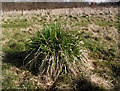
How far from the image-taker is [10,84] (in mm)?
3941

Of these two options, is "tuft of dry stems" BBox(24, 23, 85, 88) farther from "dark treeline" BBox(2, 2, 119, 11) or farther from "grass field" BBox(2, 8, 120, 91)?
"dark treeline" BBox(2, 2, 119, 11)

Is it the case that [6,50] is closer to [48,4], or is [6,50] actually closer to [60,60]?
[60,60]

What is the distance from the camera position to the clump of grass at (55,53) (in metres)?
4.35

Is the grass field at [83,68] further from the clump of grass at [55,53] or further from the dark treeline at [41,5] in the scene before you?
the dark treeline at [41,5]

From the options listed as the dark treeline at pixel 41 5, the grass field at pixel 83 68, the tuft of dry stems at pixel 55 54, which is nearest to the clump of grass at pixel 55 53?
the tuft of dry stems at pixel 55 54

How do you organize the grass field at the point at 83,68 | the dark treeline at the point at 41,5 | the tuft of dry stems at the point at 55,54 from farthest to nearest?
the dark treeline at the point at 41,5 < the tuft of dry stems at the point at 55,54 < the grass field at the point at 83,68

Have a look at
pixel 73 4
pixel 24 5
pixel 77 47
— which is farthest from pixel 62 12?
pixel 77 47

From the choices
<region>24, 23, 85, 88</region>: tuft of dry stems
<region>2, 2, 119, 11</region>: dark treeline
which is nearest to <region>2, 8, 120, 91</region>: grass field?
<region>24, 23, 85, 88</region>: tuft of dry stems

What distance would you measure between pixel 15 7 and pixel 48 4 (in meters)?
3.65

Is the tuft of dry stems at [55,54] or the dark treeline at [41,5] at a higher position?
the dark treeline at [41,5]

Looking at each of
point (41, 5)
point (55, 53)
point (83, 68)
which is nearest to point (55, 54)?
point (55, 53)

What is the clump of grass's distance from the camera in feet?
14.3

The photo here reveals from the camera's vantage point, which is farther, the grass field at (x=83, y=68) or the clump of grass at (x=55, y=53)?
the clump of grass at (x=55, y=53)

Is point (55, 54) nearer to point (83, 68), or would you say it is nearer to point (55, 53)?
point (55, 53)
